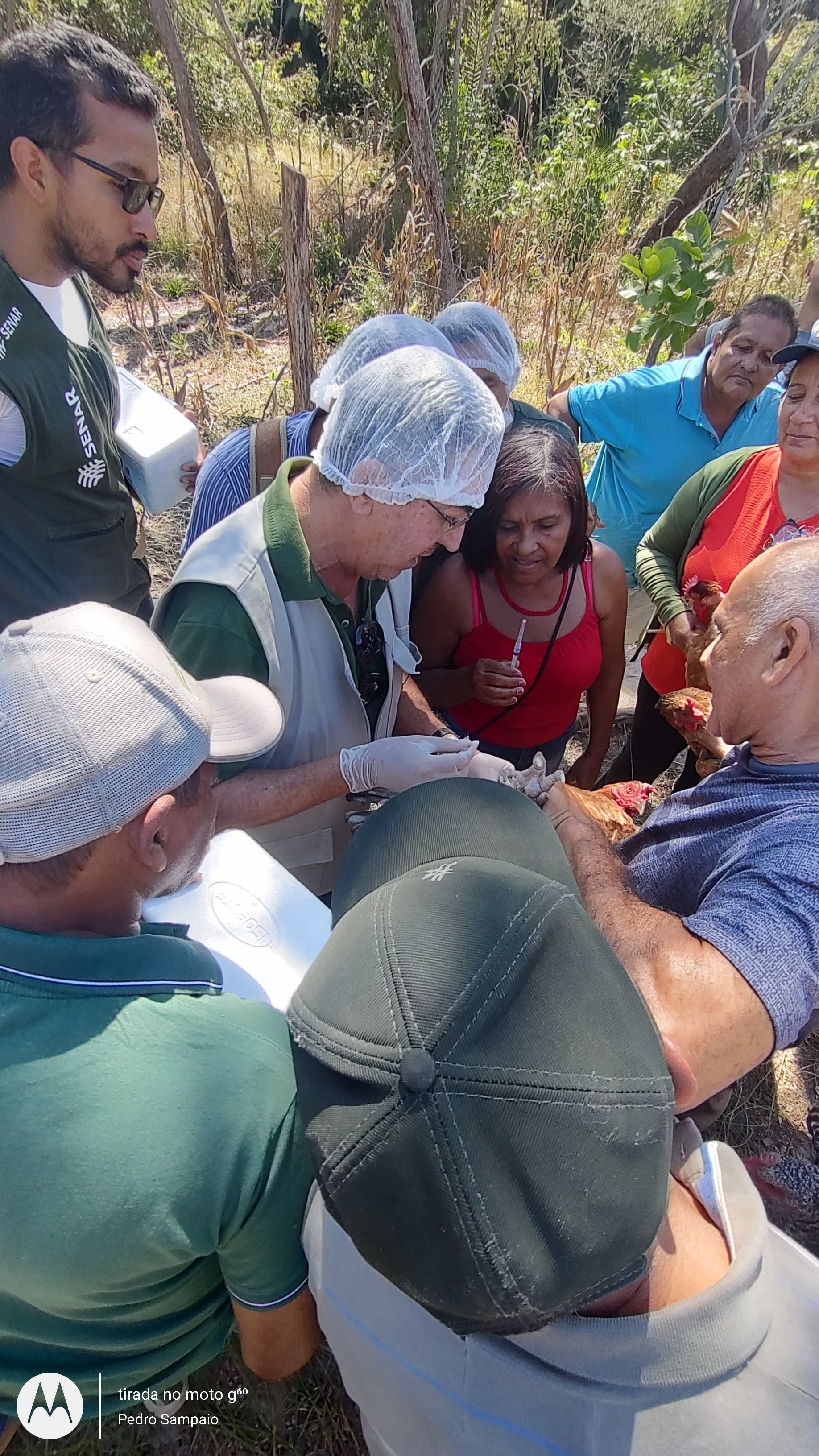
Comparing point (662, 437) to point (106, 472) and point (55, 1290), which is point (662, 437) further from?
point (55, 1290)

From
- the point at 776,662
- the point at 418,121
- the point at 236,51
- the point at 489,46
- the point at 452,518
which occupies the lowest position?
the point at 776,662

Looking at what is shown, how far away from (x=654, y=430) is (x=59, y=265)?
2.25 metres

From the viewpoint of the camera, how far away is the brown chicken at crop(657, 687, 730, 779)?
6.83 ft

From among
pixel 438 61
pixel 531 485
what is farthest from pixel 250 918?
pixel 438 61

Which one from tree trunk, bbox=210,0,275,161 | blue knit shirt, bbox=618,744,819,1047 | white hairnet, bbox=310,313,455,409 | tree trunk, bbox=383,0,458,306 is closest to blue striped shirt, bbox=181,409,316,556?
white hairnet, bbox=310,313,455,409

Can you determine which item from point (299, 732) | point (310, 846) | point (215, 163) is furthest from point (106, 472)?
point (215, 163)

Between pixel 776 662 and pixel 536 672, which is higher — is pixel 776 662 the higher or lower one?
the higher one

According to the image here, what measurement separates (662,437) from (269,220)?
6571 millimetres

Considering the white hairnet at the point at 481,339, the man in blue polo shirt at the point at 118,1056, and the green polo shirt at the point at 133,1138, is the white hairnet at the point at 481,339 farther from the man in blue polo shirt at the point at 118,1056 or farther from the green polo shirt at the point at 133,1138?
the green polo shirt at the point at 133,1138

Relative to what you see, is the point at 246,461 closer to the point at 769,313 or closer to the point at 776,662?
the point at 776,662

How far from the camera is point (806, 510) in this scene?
2381 millimetres

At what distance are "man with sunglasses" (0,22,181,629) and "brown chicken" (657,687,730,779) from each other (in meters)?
1.91

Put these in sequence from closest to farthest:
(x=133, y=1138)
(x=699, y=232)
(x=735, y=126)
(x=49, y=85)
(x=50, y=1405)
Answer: (x=133, y=1138)
(x=50, y=1405)
(x=49, y=85)
(x=699, y=232)
(x=735, y=126)

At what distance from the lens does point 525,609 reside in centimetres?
240
